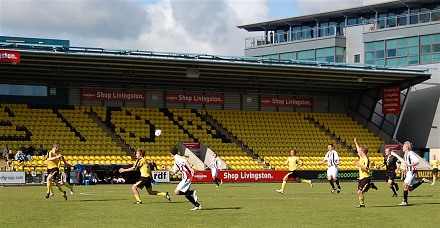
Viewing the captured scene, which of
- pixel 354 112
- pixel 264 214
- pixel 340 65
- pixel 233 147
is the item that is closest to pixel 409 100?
pixel 354 112

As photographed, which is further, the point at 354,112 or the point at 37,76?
the point at 354,112

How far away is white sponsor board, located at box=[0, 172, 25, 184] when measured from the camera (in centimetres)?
4462

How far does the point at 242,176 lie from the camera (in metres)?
50.9

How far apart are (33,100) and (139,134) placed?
7.59 m

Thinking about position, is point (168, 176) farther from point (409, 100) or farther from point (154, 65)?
point (409, 100)

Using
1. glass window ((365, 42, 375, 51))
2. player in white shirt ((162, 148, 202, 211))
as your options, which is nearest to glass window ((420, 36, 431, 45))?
glass window ((365, 42, 375, 51))

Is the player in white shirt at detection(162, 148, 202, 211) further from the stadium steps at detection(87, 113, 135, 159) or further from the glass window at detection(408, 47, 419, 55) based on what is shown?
the glass window at detection(408, 47, 419, 55)

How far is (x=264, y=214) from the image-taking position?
846 inches

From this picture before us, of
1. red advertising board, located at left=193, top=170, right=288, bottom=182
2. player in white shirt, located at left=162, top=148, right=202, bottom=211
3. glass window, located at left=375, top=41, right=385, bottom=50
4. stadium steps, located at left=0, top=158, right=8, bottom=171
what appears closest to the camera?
player in white shirt, located at left=162, top=148, right=202, bottom=211

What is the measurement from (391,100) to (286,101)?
8418mm

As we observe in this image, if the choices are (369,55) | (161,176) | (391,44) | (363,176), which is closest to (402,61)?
(391,44)

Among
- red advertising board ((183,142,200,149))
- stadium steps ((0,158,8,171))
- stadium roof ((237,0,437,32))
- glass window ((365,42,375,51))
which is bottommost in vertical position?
stadium steps ((0,158,8,171))

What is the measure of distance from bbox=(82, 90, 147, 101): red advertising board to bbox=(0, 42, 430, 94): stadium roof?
0.47 m

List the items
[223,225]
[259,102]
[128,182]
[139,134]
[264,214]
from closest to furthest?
[223,225]
[264,214]
[128,182]
[139,134]
[259,102]
